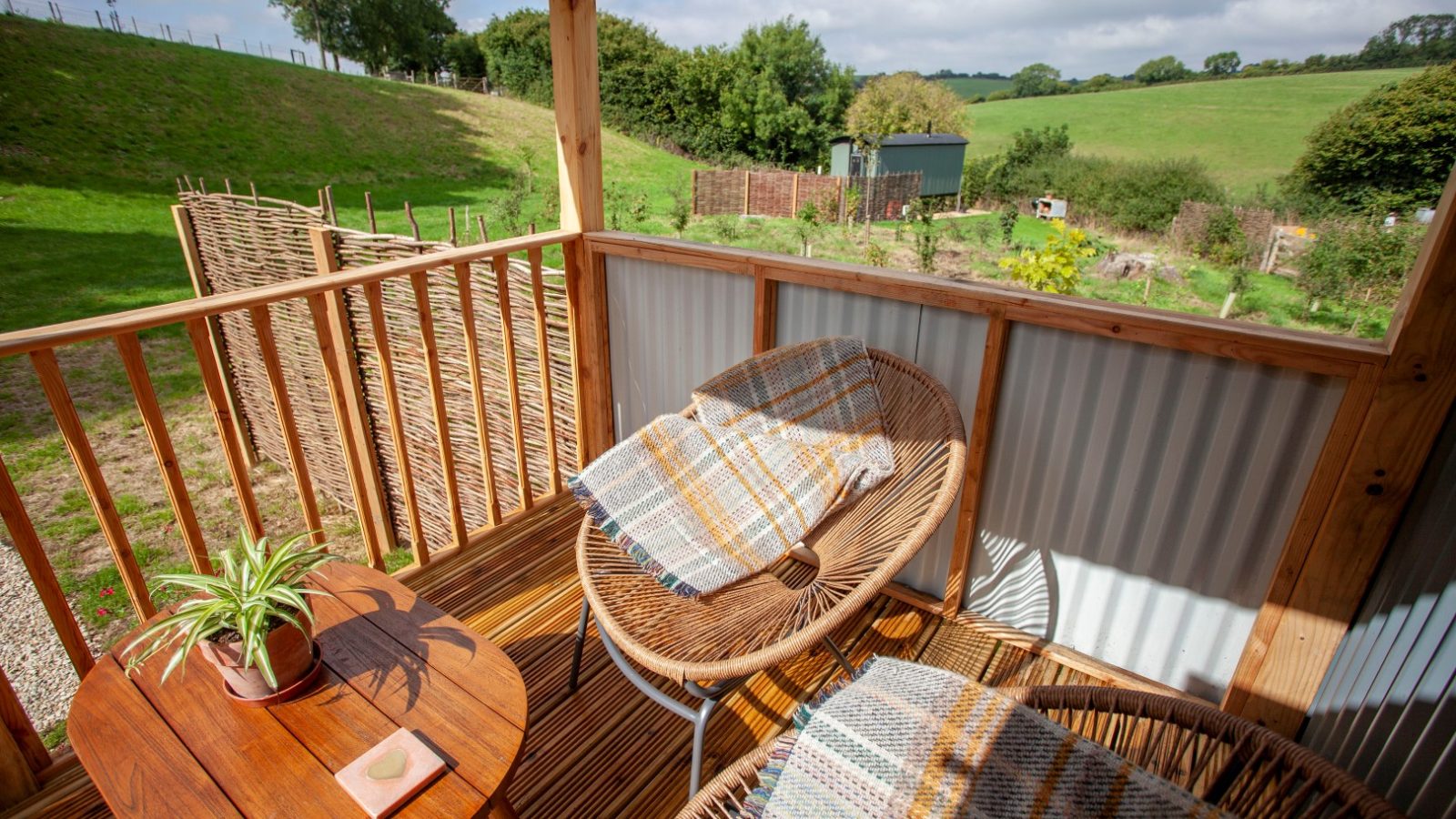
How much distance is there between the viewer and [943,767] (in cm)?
96

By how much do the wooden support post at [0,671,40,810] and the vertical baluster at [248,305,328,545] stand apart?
2.07ft

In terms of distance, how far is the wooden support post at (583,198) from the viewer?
231 cm

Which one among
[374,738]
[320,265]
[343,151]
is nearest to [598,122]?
[320,265]

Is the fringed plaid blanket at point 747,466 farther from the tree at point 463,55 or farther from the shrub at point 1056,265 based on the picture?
the tree at point 463,55

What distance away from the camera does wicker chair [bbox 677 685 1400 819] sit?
2.87 feet

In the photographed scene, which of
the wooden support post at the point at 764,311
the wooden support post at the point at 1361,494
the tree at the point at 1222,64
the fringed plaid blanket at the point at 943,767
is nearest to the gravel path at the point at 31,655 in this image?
the wooden support post at the point at 764,311

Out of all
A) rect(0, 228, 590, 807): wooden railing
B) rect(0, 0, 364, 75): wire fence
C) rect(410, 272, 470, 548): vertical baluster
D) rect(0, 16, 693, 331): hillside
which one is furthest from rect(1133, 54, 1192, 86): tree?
rect(0, 0, 364, 75): wire fence

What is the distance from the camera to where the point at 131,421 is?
19.6 feet

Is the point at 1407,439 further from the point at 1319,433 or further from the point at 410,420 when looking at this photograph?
the point at 410,420

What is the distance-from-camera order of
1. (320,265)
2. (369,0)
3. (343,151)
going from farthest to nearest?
(369,0) < (343,151) < (320,265)

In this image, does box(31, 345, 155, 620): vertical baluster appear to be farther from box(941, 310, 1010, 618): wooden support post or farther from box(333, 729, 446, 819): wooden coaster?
box(941, 310, 1010, 618): wooden support post

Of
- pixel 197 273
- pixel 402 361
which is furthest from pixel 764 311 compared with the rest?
pixel 197 273

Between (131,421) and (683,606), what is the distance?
6821 mm

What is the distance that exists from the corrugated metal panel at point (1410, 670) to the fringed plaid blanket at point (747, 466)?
3.44 feet
